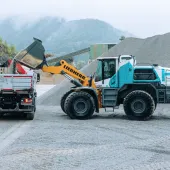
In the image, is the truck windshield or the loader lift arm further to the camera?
the loader lift arm

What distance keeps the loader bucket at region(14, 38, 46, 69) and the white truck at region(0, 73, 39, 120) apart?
4.71ft

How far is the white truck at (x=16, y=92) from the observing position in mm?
15914

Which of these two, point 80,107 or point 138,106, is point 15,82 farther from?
point 138,106

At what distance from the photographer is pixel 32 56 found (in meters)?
17.4

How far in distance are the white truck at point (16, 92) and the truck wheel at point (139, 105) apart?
372 cm

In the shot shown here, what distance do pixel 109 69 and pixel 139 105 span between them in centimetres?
195

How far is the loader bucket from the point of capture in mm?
17312

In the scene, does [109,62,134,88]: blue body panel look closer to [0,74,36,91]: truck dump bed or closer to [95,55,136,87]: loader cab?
[95,55,136,87]: loader cab

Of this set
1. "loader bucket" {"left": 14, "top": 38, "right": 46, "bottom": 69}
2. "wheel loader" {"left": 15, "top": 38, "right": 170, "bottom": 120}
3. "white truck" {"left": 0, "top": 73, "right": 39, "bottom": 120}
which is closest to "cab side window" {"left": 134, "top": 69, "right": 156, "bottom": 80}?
"wheel loader" {"left": 15, "top": 38, "right": 170, "bottom": 120}

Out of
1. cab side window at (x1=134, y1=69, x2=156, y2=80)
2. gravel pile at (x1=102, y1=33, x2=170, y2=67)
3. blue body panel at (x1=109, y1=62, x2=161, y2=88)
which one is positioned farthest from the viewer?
gravel pile at (x1=102, y1=33, x2=170, y2=67)

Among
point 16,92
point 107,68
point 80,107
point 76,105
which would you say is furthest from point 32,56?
point 107,68

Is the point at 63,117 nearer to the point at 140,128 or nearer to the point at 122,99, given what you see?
the point at 122,99

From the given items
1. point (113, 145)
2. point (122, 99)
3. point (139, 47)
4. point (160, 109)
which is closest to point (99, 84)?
point (122, 99)

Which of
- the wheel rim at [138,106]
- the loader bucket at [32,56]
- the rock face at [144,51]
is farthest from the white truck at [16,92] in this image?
the rock face at [144,51]
